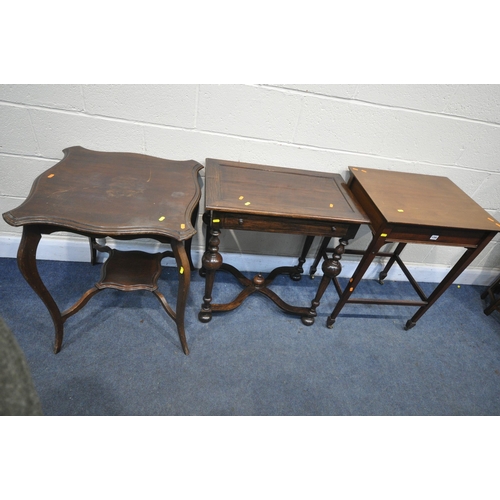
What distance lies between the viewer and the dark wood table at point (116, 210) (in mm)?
819

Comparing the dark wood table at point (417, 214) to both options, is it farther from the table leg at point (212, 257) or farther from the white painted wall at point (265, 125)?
the table leg at point (212, 257)

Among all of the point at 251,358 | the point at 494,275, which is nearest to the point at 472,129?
the point at 494,275

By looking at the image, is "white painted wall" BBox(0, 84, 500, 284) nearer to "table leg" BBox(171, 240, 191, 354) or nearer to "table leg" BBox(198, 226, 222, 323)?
"table leg" BBox(198, 226, 222, 323)

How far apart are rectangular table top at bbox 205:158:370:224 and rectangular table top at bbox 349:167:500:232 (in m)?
0.10

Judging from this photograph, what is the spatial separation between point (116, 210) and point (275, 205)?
55 centimetres

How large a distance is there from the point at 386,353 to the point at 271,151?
118cm

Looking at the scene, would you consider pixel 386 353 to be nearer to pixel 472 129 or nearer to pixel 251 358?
pixel 251 358

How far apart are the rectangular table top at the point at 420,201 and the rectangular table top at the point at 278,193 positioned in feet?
0.33

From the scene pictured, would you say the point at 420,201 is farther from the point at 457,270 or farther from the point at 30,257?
the point at 30,257

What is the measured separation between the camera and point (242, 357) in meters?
1.28

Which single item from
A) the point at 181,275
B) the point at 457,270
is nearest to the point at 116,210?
the point at 181,275

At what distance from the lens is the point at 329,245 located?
169 cm

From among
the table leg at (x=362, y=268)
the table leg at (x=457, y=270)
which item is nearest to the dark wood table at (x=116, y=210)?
the table leg at (x=362, y=268)

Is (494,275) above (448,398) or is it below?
above
